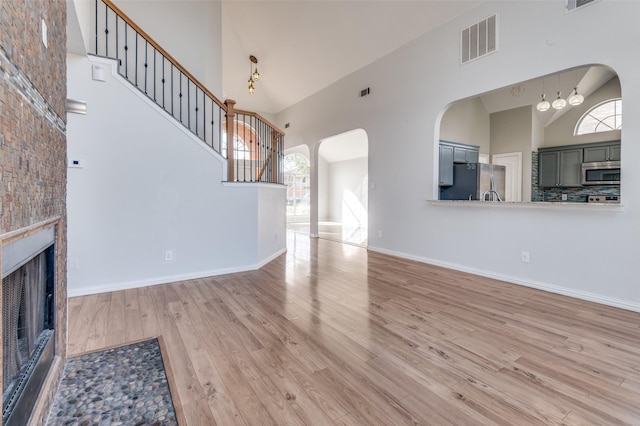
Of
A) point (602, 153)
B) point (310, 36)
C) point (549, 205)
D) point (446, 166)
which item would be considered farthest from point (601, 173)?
point (310, 36)

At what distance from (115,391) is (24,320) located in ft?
2.19

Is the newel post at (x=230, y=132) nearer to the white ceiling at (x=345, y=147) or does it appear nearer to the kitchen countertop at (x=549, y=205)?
the kitchen countertop at (x=549, y=205)

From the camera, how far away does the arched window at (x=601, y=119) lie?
630 centimetres

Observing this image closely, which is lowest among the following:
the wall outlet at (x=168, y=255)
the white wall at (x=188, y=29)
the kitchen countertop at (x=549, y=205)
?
the wall outlet at (x=168, y=255)

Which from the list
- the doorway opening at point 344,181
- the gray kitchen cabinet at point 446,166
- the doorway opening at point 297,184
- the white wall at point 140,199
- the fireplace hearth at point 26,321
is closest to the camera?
the fireplace hearth at point 26,321

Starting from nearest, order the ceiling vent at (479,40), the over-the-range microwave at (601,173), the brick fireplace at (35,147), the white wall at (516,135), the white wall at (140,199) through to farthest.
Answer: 1. the brick fireplace at (35,147)
2. the white wall at (140,199)
3. the ceiling vent at (479,40)
4. the over-the-range microwave at (601,173)
5. the white wall at (516,135)

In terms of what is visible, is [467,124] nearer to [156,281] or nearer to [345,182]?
[345,182]

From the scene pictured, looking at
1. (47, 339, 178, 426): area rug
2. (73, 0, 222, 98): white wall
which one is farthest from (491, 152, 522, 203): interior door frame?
(47, 339, 178, 426): area rug

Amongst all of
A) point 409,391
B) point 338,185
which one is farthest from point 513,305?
point 338,185

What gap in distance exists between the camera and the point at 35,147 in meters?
1.19

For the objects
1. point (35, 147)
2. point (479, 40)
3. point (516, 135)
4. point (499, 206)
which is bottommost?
point (499, 206)

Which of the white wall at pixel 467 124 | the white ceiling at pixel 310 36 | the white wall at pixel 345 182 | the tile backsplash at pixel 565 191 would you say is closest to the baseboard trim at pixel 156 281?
the white ceiling at pixel 310 36

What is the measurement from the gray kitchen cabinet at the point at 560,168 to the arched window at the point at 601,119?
0.53 meters

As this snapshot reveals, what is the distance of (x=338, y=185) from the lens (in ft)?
40.9
